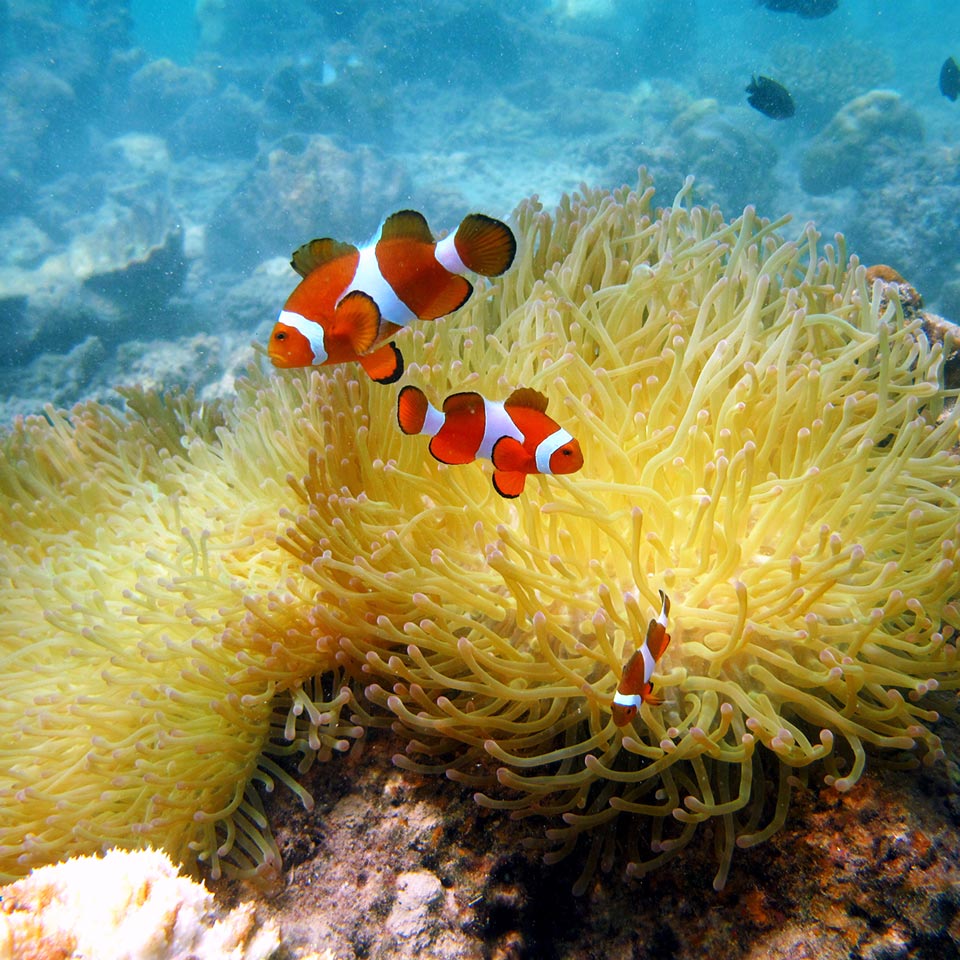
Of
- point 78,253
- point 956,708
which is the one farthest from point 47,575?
point 78,253

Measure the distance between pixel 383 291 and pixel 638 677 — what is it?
3.20 feet

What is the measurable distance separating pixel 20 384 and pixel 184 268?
374cm

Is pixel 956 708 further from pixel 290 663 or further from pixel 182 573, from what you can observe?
pixel 182 573

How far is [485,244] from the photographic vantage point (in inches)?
56.1

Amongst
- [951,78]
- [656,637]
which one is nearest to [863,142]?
[951,78]

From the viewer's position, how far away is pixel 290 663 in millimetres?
1681

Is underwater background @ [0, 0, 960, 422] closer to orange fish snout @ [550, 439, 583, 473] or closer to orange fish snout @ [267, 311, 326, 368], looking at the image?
orange fish snout @ [267, 311, 326, 368]

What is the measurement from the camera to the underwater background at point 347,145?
10984mm

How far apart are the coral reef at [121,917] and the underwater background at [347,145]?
823 centimetres

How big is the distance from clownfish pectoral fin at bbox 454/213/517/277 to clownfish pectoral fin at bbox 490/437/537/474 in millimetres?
386

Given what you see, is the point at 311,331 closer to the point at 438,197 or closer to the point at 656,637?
the point at 656,637

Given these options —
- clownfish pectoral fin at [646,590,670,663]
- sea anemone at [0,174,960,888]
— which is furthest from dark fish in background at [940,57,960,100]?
clownfish pectoral fin at [646,590,670,663]

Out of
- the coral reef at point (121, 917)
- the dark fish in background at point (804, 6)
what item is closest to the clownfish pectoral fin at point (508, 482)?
the coral reef at point (121, 917)

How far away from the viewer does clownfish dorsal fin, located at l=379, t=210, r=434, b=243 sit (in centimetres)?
149
